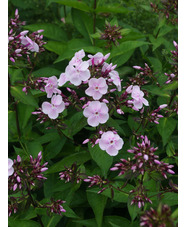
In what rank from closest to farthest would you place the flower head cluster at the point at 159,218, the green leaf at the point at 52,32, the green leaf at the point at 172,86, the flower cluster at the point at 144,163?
the flower head cluster at the point at 159,218 → the flower cluster at the point at 144,163 → the green leaf at the point at 172,86 → the green leaf at the point at 52,32

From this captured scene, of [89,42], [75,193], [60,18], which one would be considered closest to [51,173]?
[75,193]

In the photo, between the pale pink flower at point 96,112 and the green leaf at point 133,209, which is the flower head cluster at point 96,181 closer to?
the green leaf at point 133,209

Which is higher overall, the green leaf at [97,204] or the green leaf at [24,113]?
the green leaf at [24,113]

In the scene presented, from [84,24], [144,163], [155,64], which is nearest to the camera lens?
[144,163]

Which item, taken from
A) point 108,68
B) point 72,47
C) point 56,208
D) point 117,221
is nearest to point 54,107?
point 108,68

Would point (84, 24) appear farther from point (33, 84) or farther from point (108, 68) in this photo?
→ point (108, 68)

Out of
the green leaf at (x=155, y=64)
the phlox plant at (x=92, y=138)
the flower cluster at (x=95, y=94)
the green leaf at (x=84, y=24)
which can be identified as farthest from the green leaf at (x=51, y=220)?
the green leaf at (x=84, y=24)
